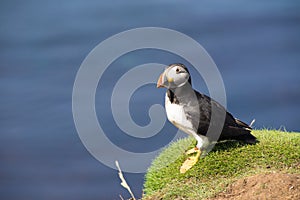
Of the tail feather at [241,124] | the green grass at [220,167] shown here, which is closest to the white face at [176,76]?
the tail feather at [241,124]

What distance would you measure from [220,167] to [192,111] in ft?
2.76

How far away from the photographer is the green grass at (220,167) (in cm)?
591

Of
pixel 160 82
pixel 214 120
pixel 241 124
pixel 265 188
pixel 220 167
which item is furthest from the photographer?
pixel 241 124

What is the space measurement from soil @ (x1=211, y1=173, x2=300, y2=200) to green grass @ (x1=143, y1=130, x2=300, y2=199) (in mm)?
226

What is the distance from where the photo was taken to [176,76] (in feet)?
19.3

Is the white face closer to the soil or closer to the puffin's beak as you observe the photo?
the puffin's beak

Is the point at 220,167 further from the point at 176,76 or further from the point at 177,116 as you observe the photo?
the point at 176,76

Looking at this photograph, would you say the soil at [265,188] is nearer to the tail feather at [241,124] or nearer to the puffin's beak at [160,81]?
the tail feather at [241,124]

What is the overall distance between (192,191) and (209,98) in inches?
45.4

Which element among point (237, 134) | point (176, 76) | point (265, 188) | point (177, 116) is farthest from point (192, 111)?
point (265, 188)

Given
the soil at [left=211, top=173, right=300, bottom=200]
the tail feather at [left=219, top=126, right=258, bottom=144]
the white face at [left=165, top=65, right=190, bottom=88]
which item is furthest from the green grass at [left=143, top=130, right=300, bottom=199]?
the white face at [left=165, top=65, right=190, bottom=88]

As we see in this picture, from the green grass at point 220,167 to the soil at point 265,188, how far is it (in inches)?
8.9

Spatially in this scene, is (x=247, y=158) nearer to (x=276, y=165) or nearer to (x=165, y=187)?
(x=276, y=165)

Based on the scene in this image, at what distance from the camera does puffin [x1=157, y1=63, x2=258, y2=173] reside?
589 centimetres
